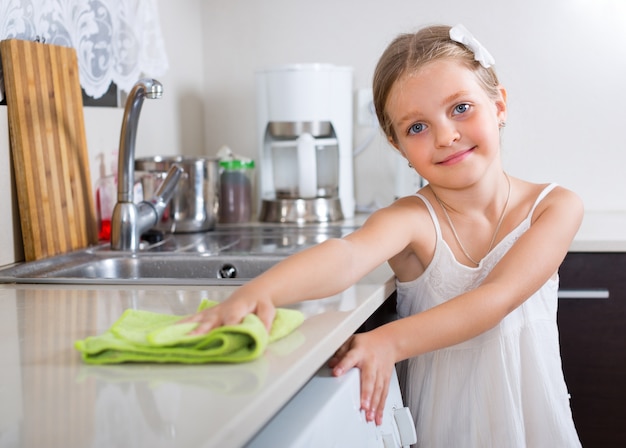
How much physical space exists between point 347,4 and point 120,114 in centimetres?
78

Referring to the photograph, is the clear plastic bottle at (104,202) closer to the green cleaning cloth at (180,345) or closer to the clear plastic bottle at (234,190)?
the clear plastic bottle at (234,190)

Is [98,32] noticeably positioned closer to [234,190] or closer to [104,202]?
[104,202]

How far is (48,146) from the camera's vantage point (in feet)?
5.32

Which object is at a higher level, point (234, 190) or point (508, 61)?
point (508, 61)

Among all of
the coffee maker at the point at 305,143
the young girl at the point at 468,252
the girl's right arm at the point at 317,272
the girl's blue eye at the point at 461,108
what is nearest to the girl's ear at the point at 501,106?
the young girl at the point at 468,252

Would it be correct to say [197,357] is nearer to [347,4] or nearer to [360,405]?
[360,405]

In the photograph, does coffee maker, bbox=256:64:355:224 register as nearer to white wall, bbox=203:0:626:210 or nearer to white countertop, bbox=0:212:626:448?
white wall, bbox=203:0:626:210

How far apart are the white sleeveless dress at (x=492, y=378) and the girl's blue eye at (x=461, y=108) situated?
20 cm

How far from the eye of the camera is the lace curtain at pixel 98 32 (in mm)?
1561

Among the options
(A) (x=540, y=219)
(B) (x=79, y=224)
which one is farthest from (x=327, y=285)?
(B) (x=79, y=224)

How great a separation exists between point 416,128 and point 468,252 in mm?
231

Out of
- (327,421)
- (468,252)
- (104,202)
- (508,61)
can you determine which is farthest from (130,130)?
(508,61)

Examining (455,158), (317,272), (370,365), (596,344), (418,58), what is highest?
(418,58)

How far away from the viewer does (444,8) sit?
2.36 metres
